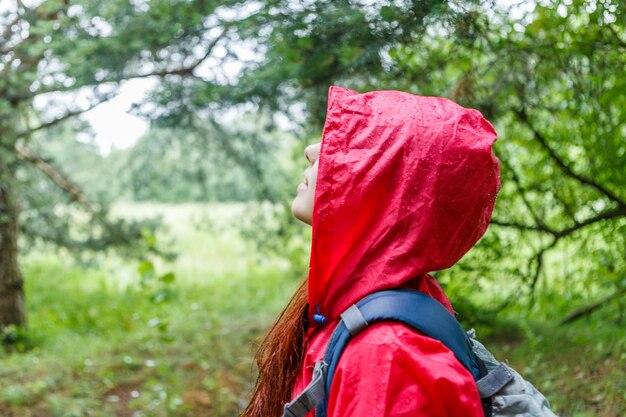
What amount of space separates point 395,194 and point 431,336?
0.35 metres

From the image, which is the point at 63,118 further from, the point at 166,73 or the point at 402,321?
the point at 402,321

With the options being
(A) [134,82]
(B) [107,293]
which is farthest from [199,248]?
(A) [134,82]

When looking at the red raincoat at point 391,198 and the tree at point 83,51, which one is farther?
the tree at point 83,51

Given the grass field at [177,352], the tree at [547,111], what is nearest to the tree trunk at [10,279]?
the grass field at [177,352]

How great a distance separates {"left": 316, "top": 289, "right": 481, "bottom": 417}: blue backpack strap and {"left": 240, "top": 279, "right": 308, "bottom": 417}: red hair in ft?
1.14

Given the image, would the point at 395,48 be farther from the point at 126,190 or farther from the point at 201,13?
the point at 126,190

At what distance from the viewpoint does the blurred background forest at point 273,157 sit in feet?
11.2

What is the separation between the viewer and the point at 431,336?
158cm

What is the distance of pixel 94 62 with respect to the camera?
4348 millimetres

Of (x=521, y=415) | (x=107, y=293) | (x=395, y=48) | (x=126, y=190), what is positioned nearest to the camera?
(x=521, y=415)

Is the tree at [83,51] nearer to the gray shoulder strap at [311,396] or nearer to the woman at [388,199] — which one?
the woman at [388,199]

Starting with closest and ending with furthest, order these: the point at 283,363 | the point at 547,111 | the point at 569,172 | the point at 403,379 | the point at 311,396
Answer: the point at 403,379, the point at 311,396, the point at 283,363, the point at 569,172, the point at 547,111

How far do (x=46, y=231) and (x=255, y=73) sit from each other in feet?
18.2

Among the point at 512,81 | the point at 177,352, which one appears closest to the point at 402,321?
the point at 512,81
